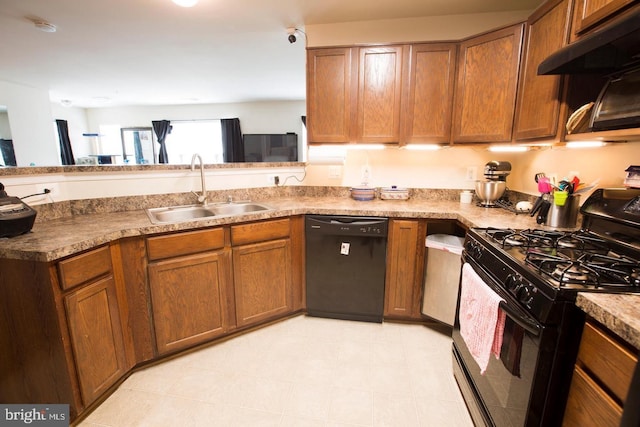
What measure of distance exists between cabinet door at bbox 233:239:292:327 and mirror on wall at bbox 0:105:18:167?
543 centimetres

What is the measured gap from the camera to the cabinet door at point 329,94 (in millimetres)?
2166

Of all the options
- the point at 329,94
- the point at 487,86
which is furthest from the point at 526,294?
the point at 329,94

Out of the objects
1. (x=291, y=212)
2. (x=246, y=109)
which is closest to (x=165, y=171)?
(x=291, y=212)

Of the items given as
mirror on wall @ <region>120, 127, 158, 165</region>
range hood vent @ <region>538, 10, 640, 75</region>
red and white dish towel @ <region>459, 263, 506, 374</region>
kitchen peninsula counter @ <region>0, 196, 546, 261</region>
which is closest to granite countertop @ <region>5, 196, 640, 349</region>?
kitchen peninsula counter @ <region>0, 196, 546, 261</region>

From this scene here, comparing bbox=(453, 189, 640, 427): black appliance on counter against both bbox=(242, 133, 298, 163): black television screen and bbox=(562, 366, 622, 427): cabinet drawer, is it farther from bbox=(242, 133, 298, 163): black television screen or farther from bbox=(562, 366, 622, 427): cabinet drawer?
bbox=(242, 133, 298, 163): black television screen

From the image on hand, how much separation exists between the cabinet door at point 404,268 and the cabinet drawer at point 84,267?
5.55 feet

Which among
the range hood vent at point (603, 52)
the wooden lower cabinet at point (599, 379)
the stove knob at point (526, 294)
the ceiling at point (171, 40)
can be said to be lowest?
the wooden lower cabinet at point (599, 379)

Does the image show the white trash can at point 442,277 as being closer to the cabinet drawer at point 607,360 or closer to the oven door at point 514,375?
the oven door at point 514,375

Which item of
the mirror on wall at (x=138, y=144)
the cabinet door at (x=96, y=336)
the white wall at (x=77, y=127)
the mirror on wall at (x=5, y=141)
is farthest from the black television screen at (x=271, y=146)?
the cabinet door at (x=96, y=336)

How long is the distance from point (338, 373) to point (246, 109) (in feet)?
21.6

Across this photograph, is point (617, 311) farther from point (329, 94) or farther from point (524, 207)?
point (329, 94)

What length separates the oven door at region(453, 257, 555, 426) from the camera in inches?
36.3

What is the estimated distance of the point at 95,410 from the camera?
4.79 ft

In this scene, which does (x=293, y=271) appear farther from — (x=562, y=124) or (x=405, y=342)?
(x=562, y=124)
